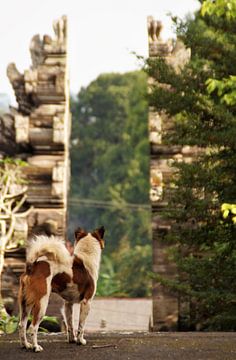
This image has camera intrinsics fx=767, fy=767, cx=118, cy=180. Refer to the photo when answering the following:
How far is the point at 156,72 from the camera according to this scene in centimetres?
1404

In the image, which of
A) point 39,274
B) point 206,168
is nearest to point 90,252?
point 39,274

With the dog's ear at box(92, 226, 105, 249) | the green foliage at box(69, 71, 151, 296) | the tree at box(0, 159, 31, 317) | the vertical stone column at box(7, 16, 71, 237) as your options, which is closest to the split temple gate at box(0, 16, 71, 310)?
the vertical stone column at box(7, 16, 71, 237)

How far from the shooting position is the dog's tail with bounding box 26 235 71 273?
7.61m

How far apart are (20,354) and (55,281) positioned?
2.60 feet

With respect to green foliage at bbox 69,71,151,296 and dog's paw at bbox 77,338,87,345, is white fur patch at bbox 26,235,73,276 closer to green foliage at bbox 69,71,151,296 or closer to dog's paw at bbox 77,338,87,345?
dog's paw at bbox 77,338,87,345

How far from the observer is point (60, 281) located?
7742mm

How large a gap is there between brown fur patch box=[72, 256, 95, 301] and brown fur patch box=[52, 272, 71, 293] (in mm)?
86

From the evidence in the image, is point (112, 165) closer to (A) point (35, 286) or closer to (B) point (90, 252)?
(B) point (90, 252)


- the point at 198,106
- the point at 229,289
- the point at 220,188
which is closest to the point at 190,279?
the point at 229,289

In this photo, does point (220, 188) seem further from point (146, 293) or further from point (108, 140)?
point (108, 140)

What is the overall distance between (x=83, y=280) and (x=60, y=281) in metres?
0.25

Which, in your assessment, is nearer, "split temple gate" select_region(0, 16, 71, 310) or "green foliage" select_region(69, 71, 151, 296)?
"split temple gate" select_region(0, 16, 71, 310)

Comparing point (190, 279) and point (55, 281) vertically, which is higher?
point (55, 281)

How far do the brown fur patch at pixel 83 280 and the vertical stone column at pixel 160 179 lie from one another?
7.06m
